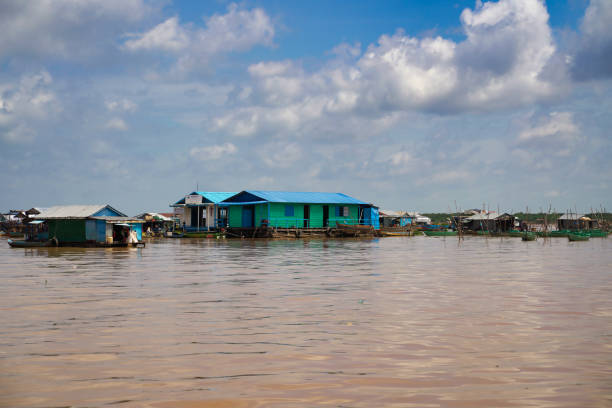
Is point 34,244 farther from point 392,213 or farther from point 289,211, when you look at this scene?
point 392,213

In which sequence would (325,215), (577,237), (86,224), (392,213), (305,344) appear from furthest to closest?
1. (392,213)
2. (325,215)
3. (577,237)
4. (86,224)
5. (305,344)

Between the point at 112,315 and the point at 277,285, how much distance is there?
18.8ft

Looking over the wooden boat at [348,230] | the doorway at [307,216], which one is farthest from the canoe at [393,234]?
the doorway at [307,216]

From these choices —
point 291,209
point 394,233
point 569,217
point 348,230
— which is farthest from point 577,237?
point 291,209

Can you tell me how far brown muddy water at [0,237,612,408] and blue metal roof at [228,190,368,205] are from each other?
3635 centimetres

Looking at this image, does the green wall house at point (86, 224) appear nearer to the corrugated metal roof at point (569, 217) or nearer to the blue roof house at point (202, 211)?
the blue roof house at point (202, 211)

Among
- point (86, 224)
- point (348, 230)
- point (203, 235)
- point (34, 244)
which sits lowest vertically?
point (34, 244)

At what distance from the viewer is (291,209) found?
52531mm

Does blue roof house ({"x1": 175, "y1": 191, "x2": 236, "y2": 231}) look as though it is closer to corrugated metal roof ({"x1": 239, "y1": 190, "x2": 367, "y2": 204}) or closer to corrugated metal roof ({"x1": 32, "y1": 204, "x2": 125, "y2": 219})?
corrugated metal roof ({"x1": 239, "y1": 190, "x2": 367, "y2": 204})

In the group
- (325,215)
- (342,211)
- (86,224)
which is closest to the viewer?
(86,224)

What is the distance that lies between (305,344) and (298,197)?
4644 centimetres

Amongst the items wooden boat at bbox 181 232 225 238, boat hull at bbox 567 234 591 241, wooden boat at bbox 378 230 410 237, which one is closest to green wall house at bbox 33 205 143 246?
wooden boat at bbox 181 232 225 238

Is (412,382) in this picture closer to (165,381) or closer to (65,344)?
(165,381)

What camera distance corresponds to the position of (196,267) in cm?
2166
